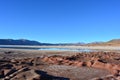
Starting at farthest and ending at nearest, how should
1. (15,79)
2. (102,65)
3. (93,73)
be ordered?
(102,65) < (93,73) < (15,79)

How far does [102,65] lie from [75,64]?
8.69 ft

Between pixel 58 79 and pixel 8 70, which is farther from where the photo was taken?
pixel 8 70

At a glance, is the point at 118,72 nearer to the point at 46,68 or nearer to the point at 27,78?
the point at 46,68

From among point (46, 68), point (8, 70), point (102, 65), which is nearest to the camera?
point (8, 70)

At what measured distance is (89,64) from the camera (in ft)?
89.5

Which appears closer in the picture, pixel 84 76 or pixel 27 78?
pixel 27 78

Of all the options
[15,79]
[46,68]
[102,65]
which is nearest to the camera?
[15,79]

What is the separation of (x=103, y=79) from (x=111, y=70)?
17.1 feet

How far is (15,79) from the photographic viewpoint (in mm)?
18844

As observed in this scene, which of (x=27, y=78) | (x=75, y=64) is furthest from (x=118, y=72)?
(x=27, y=78)

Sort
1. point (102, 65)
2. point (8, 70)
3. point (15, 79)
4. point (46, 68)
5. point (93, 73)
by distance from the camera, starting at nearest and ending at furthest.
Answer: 1. point (15, 79)
2. point (8, 70)
3. point (93, 73)
4. point (46, 68)
5. point (102, 65)

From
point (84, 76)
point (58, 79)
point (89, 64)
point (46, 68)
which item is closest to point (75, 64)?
point (89, 64)

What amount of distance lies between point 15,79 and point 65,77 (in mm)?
4173

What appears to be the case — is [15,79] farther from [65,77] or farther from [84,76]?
[84,76]
